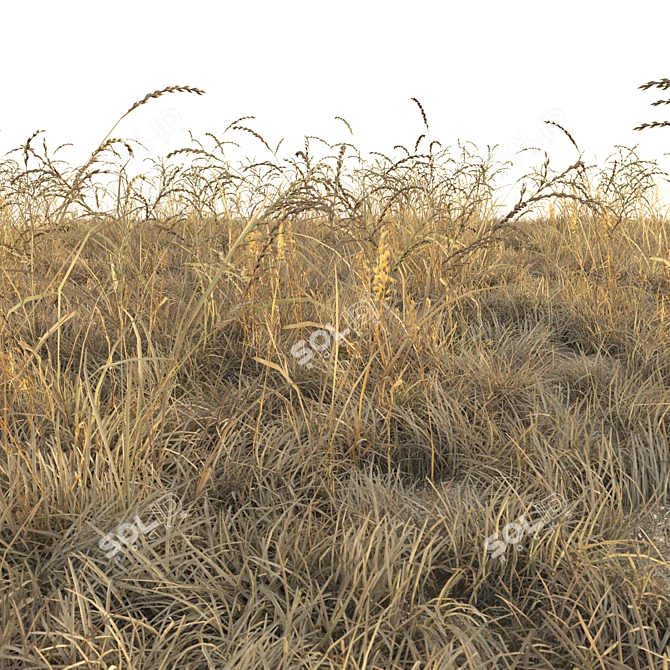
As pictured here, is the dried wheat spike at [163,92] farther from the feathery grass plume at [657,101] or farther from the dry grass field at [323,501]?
the feathery grass plume at [657,101]

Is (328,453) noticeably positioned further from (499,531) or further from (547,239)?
(547,239)

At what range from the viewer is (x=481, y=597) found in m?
1.34

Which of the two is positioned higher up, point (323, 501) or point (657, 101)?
point (657, 101)

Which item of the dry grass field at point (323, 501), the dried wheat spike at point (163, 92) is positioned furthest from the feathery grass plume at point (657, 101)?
the dried wheat spike at point (163, 92)

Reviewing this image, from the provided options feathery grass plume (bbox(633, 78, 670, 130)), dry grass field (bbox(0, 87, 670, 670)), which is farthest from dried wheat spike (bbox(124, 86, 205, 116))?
feathery grass plume (bbox(633, 78, 670, 130))

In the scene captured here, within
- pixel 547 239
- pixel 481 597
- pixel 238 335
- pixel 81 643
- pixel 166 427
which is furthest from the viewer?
pixel 547 239

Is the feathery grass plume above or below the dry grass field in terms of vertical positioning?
above

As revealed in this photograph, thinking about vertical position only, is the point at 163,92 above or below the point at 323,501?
above

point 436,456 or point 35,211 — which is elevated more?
point 35,211

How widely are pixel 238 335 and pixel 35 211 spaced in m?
1.22

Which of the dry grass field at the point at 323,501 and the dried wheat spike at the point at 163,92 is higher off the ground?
the dried wheat spike at the point at 163,92

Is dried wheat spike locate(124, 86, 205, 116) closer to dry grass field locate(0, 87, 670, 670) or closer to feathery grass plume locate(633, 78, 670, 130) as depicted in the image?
dry grass field locate(0, 87, 670, 670)

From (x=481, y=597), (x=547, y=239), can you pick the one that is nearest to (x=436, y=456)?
(x=481, y=597)

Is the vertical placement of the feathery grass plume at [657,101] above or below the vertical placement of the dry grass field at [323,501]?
above
